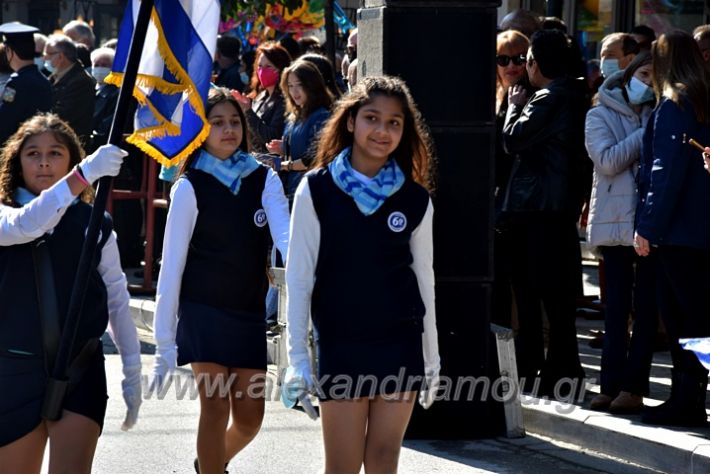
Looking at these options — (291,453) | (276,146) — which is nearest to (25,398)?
(291,453)

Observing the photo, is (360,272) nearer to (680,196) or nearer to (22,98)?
(680,196)

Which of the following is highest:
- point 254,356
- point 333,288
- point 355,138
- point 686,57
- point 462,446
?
point 686,57

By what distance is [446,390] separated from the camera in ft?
25.7

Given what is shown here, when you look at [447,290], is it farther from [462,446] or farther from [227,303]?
[227,303]

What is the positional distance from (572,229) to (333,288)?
11.9ft

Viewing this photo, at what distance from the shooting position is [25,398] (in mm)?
4824

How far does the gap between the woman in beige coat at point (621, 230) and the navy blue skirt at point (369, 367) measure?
9.75 feet

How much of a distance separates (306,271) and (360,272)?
190 millimetres

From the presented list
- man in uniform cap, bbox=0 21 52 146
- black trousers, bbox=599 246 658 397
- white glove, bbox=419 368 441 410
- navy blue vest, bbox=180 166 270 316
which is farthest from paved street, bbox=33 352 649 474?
man in uniform cap, bbox=0 21 52 146

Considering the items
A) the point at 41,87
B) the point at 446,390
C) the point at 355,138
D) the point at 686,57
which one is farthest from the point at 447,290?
the point at 41,87

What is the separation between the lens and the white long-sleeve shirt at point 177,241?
18.8 feet

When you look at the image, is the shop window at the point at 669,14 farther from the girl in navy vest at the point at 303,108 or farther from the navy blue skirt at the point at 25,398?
the navy blue skirt at the point at 25,398

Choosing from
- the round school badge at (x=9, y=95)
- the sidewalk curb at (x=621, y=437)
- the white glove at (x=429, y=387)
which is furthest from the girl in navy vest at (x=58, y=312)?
the round school badge at (x=9, y=95)

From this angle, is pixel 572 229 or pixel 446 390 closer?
pixel 446 390
